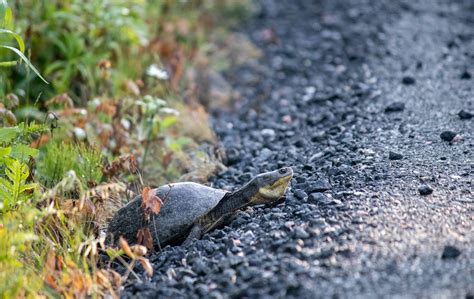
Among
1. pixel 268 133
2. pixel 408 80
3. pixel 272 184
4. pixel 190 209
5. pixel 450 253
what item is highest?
pixel 450 253

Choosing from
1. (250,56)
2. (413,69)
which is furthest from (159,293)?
(250,56)

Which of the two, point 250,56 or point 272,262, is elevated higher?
point 272,262

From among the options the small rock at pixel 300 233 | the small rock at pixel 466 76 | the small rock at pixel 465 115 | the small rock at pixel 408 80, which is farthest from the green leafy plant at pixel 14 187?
the small rock at pixel 466 76

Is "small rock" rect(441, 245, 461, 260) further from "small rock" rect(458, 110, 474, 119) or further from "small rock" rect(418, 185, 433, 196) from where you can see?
"small rock" rect(458, 110, 474, 119)

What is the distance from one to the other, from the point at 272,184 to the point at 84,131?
1.70 m

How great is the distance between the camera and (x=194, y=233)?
4102mm

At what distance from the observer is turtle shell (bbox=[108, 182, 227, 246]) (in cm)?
410

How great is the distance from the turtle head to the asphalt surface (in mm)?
93

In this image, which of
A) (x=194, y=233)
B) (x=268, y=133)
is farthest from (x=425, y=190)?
(x=268, y=133)

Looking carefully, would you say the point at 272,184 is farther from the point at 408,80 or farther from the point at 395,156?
the point at 408,80

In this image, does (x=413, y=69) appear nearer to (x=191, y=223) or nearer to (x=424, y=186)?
(x=424, y=186)

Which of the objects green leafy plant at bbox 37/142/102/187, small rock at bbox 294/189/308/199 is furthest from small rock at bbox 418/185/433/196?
green leafy plant at bbox 37/142/102/187

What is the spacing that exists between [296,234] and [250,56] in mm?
4890

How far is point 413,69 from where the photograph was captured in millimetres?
6777
